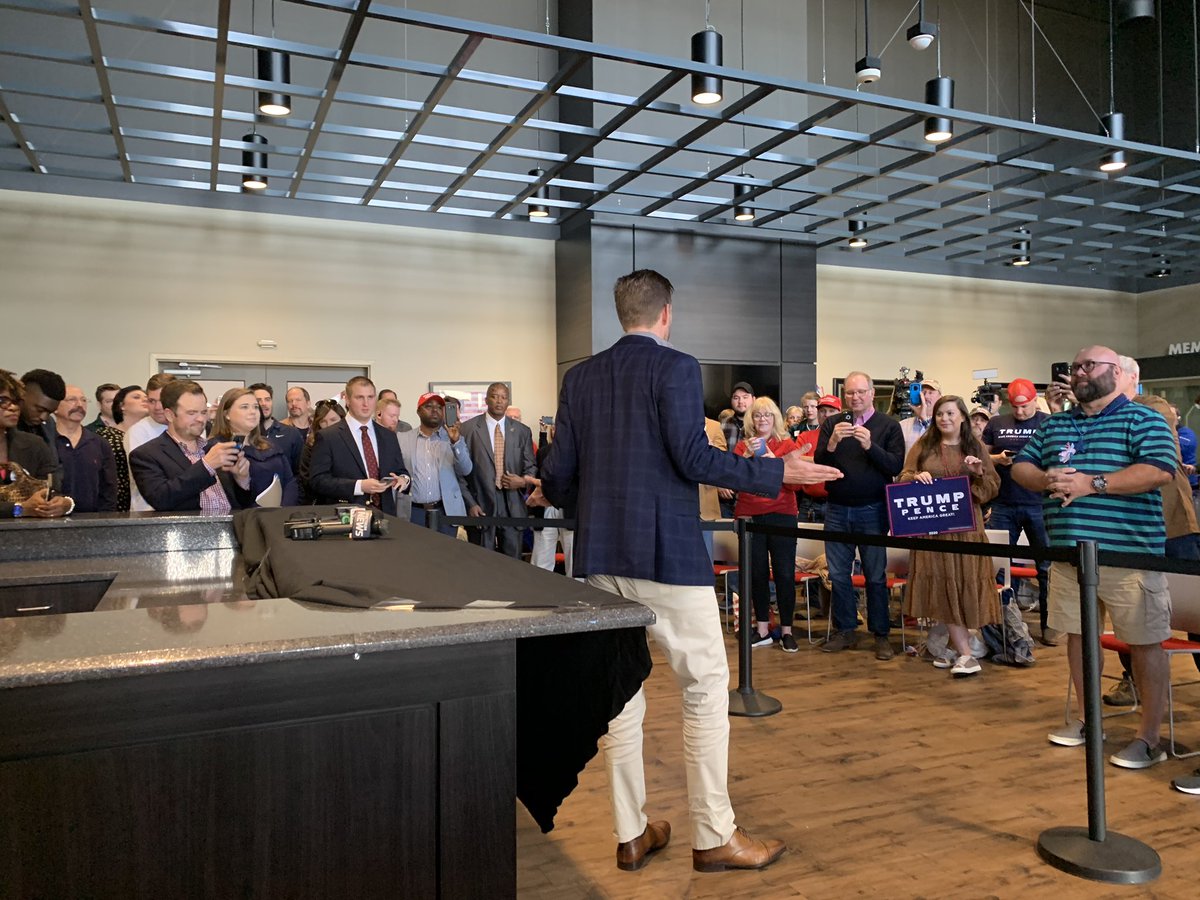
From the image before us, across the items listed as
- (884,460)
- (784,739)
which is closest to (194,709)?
(784,739)

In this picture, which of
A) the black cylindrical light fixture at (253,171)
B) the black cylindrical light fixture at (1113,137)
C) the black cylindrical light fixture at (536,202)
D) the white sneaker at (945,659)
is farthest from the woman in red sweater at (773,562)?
the black cylindrical light fixture at (253,171)

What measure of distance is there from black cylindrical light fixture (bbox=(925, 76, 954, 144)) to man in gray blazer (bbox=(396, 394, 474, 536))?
4500 millimetres

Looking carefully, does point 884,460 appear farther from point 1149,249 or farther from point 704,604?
point 1149,249

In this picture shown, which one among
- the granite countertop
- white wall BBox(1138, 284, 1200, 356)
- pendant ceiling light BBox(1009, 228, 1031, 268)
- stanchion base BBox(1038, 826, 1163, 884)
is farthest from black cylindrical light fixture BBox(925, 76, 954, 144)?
white wall BBox(1138, 284, 1200, 356)

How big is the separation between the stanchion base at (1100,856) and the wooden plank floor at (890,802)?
0.13ft

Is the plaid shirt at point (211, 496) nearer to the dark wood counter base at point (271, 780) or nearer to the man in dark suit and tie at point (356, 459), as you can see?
the man in dark suit and tie at point (356, 459)

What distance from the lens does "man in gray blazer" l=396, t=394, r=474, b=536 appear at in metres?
6.98

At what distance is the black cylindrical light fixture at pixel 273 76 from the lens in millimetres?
6484

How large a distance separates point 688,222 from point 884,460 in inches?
222

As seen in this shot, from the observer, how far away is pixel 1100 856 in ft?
8.84

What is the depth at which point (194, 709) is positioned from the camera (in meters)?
1.32

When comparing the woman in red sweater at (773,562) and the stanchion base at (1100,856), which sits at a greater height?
the woman in red sweater at (773,562)

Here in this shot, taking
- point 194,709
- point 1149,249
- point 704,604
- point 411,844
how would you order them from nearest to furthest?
point 194,709 < point 411,844 < point 704,604 < point 1149,249

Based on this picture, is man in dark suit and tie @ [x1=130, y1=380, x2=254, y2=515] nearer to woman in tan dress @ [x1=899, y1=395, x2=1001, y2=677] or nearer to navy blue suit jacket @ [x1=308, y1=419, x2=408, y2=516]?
navy blue suit jacket @ [x1=308, y1=419, x2=408, y2=516]
